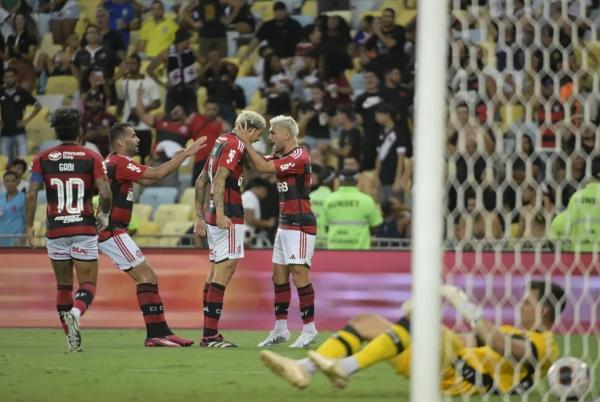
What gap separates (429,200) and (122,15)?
49.6 feet

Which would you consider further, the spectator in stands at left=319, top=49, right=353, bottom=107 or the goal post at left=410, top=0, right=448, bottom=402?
the spectator in stands at left=319, top=49, right=353, bottom=107

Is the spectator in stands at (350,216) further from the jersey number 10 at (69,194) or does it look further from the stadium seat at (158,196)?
the jersey number 10 at (69,194)

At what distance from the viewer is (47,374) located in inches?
346

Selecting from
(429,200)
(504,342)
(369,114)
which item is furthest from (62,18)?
(429,200)

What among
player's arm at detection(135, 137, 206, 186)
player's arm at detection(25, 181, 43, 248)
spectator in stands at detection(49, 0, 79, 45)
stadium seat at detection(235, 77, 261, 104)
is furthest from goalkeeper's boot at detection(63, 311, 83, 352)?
spectator in stands at detection(49, 0, 79, 45)

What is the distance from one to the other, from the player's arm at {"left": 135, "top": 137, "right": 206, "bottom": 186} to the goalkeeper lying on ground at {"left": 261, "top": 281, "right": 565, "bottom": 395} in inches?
143

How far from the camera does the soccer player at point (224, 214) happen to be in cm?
1090

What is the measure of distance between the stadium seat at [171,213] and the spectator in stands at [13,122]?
2.89 m

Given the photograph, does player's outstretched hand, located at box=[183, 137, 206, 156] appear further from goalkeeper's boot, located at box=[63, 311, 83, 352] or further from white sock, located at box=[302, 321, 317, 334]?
white sock, located at box=[302, 321, 317, 334]

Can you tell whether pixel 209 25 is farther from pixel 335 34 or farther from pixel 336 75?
pixel 336 75

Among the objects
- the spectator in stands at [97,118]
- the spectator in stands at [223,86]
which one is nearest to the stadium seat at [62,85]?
the spectator in stands at [97,118]

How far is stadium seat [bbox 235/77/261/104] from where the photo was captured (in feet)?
61.0

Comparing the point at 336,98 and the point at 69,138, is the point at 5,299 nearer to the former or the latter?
the point at 69,138

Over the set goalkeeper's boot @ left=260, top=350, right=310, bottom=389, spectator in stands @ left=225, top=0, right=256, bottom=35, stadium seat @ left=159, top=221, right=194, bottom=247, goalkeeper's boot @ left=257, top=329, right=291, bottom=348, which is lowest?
goalkeeper's boot @ left=257, top=329, right=291, bottom=348
